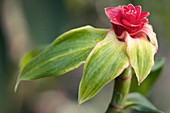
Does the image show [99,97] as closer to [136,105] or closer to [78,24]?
[78,24]

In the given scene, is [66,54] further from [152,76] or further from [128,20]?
[152,76]

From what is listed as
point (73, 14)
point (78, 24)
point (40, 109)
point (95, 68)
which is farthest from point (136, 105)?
point (40, 109)

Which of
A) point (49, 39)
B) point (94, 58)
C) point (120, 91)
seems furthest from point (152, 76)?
point (49, 39)

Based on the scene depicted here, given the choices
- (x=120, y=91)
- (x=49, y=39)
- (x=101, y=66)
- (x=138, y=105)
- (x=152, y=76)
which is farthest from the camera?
(x=49, y=39)

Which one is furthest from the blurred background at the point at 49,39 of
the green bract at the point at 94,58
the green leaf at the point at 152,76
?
the green bract at the point at 94,58

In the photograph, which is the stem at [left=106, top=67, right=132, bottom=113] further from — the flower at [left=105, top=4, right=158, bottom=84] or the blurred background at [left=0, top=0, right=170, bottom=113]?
the blurred background at [left=0, top=0, right=170, bottom=113]
